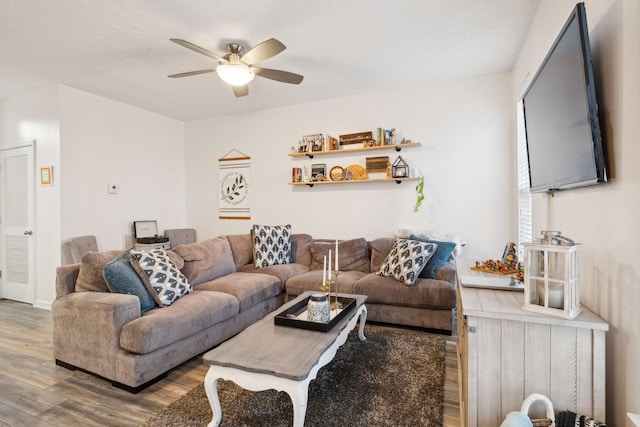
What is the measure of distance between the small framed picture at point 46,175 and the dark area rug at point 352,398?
3.34 meters

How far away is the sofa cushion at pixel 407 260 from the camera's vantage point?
311cm

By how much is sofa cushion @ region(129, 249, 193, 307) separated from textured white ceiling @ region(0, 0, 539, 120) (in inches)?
73.0

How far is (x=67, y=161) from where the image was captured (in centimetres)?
379

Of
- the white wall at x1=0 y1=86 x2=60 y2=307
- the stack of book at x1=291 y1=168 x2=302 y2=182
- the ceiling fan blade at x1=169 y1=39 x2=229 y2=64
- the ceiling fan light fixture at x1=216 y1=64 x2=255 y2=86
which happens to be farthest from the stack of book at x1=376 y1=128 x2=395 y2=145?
the white wall at x1=0 y1=86 x2=60 y2=307

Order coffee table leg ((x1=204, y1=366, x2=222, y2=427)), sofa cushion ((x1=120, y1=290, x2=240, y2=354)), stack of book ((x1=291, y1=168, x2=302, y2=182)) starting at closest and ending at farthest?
coffee table leg ((x1=204, y1=366, x2=222, y2=427)) < sofa cushion ((x1=120, y1=290, x2=240, y2=354)) < stack of book ((x1=291, y1=168, x2=302, y2=182))

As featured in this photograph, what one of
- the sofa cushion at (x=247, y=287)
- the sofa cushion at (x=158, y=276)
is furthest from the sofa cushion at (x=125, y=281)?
the sofa cushion at (x=247, y=287)

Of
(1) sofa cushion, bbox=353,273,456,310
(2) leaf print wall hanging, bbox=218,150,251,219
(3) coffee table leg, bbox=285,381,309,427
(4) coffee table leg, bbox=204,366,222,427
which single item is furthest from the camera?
(2) leaf print wall hanging, bbox=218,150,251,219

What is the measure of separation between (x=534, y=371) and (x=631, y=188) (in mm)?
741

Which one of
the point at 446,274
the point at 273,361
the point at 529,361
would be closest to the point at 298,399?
the point at 273,361

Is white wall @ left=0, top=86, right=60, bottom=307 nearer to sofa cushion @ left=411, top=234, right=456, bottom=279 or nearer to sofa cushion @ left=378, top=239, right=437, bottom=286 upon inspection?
sofa cushion @ left=378, top=239, right=437, bottom=286

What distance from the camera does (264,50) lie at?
246 centimetres

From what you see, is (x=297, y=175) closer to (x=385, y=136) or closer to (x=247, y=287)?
(x=385, y=136)

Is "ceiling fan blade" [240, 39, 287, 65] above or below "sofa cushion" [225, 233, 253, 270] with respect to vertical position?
above

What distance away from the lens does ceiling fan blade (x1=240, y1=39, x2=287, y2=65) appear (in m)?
2.33
